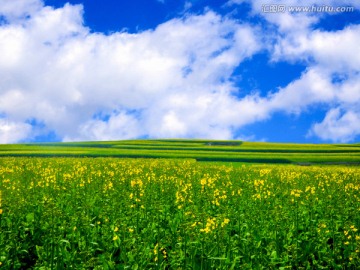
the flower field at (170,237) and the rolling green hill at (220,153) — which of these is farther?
the rolling green hill at (220,153)

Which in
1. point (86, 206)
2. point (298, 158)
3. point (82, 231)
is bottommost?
point (82, 231)

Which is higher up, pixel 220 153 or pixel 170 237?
pixel 220 153

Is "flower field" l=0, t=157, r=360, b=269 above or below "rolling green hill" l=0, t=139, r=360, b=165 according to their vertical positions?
below

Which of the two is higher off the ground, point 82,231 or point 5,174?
point 5,174

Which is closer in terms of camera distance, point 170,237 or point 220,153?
point 170,237

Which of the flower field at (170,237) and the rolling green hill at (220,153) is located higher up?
the rolling green hill at (220,153)

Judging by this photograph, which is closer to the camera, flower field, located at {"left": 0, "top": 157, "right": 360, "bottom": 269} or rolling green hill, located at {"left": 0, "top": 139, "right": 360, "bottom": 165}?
flower field, located at {"left": 0, "top": 157, "right": 360, "bottom": 269}

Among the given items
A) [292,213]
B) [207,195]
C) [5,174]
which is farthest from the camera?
[5,174]

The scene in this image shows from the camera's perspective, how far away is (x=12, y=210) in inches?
333

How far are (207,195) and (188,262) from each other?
4.77m

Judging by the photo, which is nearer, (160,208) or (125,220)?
(125,220)

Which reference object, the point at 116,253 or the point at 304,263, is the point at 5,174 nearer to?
the point at 116,253

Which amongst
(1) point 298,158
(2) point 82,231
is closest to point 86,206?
(2) point 82,231

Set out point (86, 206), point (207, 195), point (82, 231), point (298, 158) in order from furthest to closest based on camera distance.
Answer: point (298, 158)
point (207, 195)
point (86, 206)
point (82, 231)
